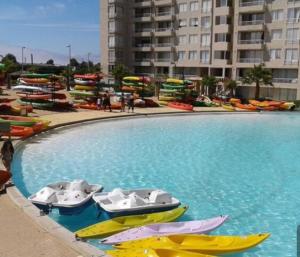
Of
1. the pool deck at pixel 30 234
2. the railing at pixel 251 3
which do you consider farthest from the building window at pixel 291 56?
the pool deck at pixel 30 234

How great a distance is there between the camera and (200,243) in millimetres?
10758

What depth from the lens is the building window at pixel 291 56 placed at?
196 ft

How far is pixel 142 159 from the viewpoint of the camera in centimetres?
2275

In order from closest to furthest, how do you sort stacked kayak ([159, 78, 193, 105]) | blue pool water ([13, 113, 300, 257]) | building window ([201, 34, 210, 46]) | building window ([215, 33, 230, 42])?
blue pool water ([13, 113, 300, 257]) < stacked kayak ([159, 78, 193, 105]) < building window ([215, 33, 230, 42]) < building window ([201, 34, 210, 46])

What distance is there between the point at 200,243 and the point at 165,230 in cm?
136

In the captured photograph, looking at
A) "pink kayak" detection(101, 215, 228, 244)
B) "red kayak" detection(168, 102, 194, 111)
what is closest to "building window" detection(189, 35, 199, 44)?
"red kayak" detection(168, 102, 194, 111)

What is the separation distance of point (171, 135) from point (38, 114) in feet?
41.2

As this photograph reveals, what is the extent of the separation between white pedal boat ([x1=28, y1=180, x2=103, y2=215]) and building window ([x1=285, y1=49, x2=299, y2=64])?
51603 mm

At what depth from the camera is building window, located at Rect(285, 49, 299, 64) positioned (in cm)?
5975

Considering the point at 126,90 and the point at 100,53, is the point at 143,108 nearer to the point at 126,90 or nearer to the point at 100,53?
the point at 126,90

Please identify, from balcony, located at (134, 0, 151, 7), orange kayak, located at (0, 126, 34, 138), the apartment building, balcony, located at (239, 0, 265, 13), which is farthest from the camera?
balcony, located at (134, 0, 151, 7)

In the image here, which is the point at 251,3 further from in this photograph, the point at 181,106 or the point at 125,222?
the point at 125,222

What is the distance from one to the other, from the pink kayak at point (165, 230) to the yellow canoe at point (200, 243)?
0.43m

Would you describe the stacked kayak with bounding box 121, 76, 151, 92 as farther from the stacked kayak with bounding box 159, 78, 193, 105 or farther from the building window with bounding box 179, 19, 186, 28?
the building window with bounding box 179, 19, 186, 28
